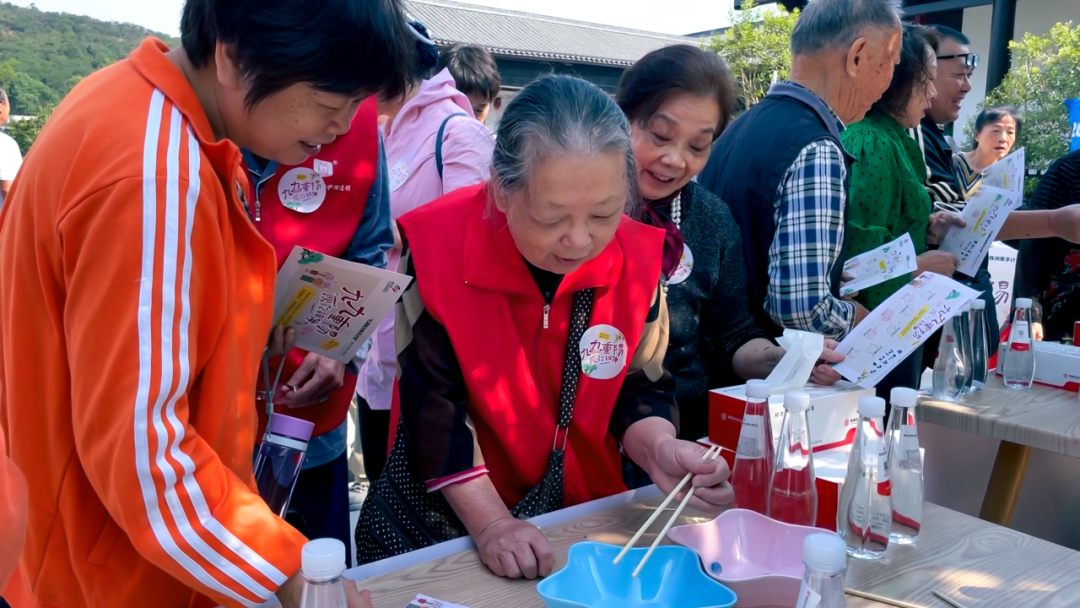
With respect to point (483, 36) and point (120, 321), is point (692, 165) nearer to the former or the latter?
point (120, 321)

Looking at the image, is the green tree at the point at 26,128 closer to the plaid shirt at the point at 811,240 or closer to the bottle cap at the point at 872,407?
the plaid shirt at the point at 811,240

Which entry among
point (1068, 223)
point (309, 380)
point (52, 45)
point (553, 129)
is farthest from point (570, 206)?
point (52, 45)

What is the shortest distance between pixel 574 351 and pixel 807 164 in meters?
0.93

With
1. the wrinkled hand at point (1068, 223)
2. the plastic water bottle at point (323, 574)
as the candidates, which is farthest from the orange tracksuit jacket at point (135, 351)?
the wrinkled hand at point (1068, 223)

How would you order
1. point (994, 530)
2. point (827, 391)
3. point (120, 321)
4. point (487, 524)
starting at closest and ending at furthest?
point (120, 321)
point (487, 524)
point (994, 530)
point (827, 391)

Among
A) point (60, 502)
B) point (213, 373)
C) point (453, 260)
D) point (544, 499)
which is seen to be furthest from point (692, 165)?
point (60, 502)

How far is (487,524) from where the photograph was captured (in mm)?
1231

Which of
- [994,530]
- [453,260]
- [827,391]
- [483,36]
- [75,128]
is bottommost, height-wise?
[994,530]

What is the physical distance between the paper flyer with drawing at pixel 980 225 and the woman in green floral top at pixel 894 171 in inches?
3.1

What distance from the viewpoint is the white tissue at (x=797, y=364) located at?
1493 millimetres

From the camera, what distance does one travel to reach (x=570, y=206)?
125 cm

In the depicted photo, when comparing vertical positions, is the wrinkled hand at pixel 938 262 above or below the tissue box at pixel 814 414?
above

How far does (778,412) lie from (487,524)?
561mm

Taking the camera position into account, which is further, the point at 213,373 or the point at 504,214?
the point at 504,214
